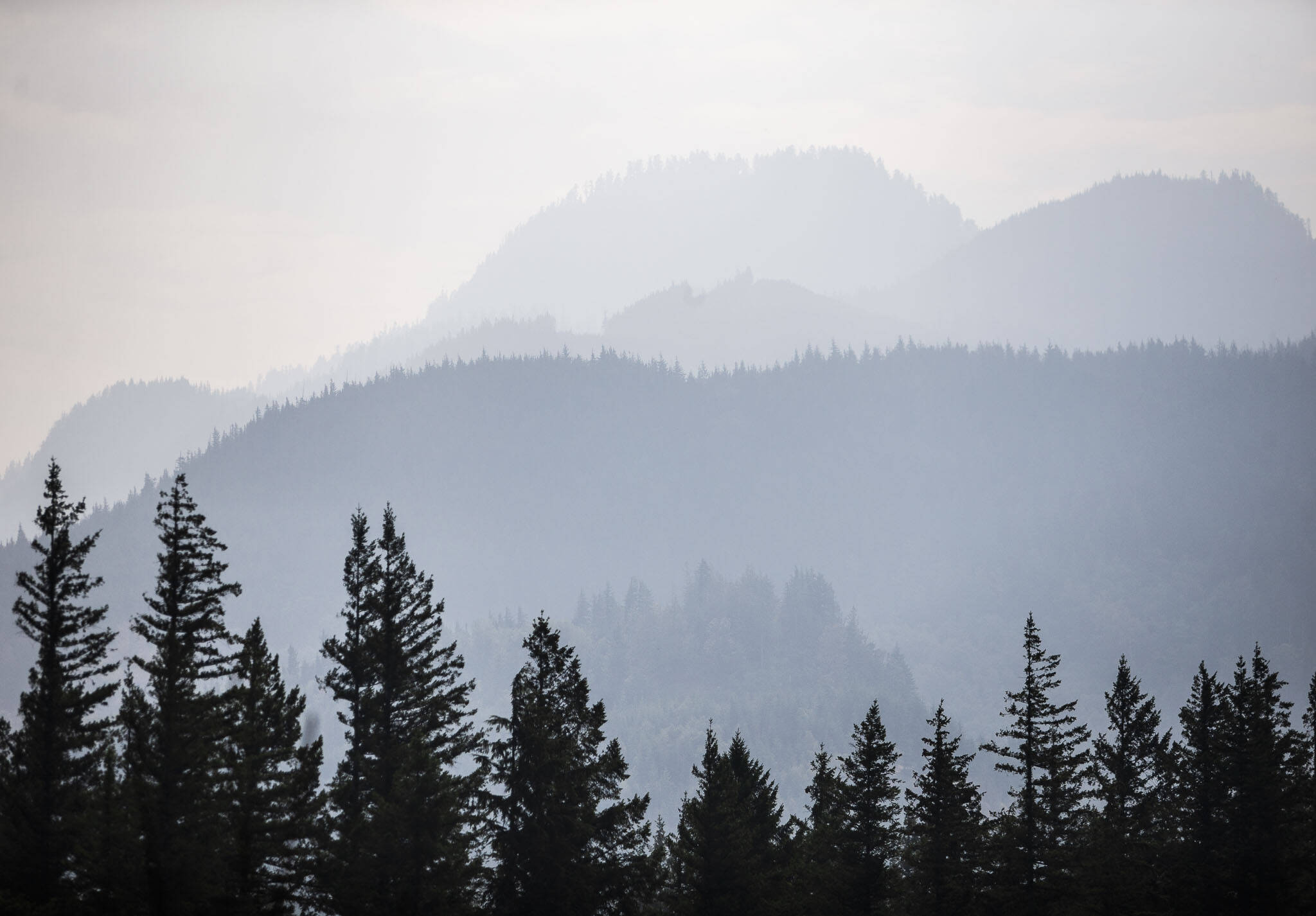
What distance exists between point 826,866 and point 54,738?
24.3 m

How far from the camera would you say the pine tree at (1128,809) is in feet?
159

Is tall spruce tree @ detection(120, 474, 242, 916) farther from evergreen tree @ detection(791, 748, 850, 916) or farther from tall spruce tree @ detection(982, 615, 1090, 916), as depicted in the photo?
tall spruce tree @ detection(982, 615, 1090, 916)

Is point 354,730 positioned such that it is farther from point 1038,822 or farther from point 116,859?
point 1038,822

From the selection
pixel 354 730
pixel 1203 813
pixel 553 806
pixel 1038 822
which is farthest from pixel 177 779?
pixel 1203 813

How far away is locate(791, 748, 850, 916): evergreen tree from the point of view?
48.4 m

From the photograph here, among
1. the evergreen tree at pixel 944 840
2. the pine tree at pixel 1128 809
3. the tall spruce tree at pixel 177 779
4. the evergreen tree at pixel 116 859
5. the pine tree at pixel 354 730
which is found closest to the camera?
the evergreen tree at pixel 116 859

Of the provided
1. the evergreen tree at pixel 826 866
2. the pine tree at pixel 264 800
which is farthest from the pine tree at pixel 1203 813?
the pine tree at pixel 264 800

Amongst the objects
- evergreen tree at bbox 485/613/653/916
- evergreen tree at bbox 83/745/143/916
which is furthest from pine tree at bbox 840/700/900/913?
evergreen tree at bbox 83/745/143/916

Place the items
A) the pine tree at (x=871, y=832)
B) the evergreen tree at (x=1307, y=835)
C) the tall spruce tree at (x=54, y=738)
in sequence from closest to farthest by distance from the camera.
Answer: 1. the tall spruce tree at (x=54, y=738)
2. the pine tree at (x=871, y=832)
3. the evergreen tree at (x=1307, y=835)

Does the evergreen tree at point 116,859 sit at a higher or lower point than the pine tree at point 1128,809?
lower

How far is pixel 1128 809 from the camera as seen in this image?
5850 centimetres

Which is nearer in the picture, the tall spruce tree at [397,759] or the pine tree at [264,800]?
the pine tree at [264,800]

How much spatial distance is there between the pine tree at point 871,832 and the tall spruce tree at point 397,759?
1235 cm

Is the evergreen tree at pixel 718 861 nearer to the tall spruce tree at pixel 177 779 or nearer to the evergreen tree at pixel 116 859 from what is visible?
the tall spruce tree at pixel 177 779
